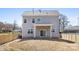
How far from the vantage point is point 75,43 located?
684cm

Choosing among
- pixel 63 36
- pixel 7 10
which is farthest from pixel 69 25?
pixel 7 10

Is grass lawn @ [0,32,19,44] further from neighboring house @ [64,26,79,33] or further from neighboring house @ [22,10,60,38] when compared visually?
neighboring house @ [64,26,79,33]

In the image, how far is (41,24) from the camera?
6816mm

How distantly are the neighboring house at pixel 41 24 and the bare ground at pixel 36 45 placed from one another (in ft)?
0.33

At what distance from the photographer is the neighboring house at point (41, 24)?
680 cm

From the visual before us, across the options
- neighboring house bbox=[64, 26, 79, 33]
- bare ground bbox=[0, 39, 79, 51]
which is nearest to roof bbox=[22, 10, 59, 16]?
neighboring house bbox=[64, 26, 79, 33]

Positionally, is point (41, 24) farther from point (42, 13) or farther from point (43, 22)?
point (42, 13)

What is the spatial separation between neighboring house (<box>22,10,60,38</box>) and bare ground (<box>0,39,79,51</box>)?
0.33 feet

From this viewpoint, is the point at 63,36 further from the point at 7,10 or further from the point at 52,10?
the point at 7,10

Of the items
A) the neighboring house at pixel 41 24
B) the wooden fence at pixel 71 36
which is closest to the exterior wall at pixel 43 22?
the neighboring house at pixel 41 24

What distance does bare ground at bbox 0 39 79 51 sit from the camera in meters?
6.82

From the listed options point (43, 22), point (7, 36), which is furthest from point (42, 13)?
point (7, 36)
